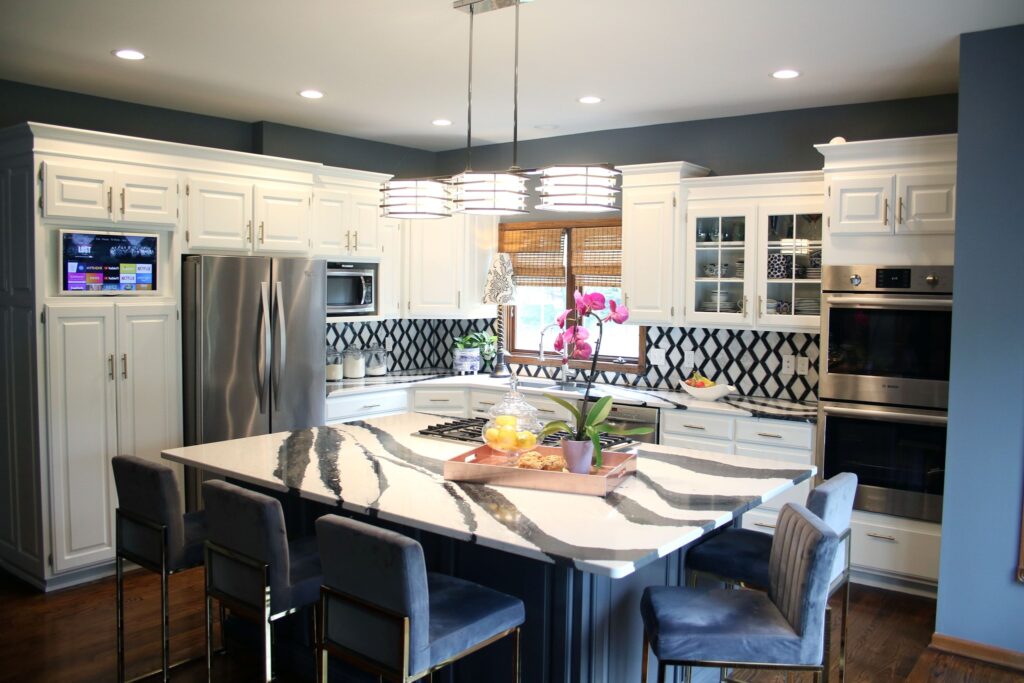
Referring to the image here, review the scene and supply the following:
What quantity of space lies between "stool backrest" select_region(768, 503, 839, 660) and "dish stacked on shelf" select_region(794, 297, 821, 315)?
2.63 m

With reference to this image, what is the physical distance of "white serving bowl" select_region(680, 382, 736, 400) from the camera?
16.9 ft

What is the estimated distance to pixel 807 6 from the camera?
327 centimetres

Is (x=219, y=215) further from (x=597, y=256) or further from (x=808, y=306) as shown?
(x=808, y=306)

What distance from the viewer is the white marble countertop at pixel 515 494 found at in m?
2.34

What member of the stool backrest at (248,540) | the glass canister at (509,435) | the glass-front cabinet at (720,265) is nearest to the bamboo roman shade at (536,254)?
the glass-front cabinet at (720,265)

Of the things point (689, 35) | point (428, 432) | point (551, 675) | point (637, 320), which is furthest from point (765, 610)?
point (637, 320)

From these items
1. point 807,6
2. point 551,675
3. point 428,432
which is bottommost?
point 551,675

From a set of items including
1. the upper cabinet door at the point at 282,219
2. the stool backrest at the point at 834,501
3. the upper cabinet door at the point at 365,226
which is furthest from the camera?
the upper cabinet door at the point at 365,226

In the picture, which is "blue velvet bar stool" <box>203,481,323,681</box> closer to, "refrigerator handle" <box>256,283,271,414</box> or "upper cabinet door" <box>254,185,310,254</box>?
"refrigerator handle" <box>256,283,271,414</box>

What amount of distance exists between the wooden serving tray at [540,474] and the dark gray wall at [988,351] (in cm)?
162

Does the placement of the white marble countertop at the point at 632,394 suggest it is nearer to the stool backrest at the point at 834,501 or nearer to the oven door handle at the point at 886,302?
the oven door handle at the point at 886,302

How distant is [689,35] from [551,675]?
2.64 meters

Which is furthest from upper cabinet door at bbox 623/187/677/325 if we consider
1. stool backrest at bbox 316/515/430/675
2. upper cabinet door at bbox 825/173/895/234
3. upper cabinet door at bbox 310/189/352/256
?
stool backrest at bbox 316/515/430/675

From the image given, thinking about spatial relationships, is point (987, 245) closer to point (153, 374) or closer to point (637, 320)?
point (637, 320)
